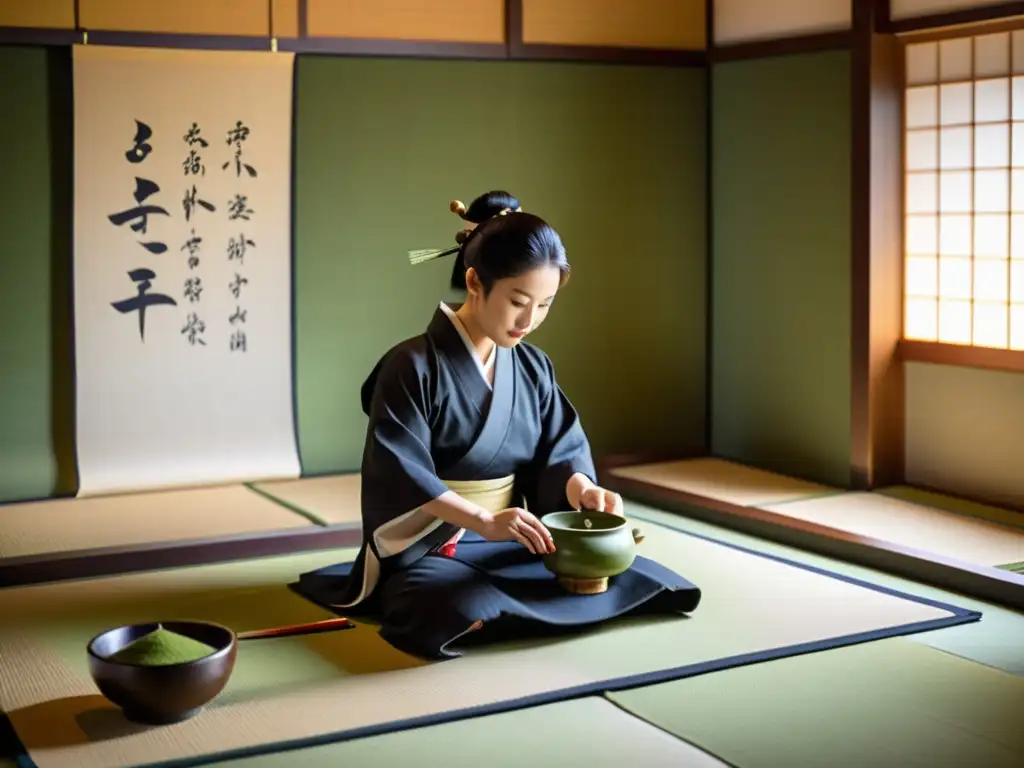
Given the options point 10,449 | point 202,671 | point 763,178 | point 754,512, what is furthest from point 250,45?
point 202,671

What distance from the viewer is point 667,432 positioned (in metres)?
6.45

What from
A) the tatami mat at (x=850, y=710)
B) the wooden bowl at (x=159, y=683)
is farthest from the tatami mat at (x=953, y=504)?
the wooden bowl at (x=159, y=683)

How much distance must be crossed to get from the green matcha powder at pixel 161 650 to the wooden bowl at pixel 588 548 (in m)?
0.95

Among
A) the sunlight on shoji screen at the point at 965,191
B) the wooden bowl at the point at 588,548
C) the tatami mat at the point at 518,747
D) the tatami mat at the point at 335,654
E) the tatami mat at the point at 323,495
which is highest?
the sunlight on shoji screen at the point at 965,191

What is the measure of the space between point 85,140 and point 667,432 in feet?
9.01

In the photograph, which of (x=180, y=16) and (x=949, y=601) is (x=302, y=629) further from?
(x=180, y=16)

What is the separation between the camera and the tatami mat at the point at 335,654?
3051mm

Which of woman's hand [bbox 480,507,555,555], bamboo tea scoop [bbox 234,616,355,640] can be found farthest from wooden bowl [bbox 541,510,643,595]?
bamboo tea scoop [bbox 234,616,355,640]

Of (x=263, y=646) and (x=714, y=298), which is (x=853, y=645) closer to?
(x=263, y=646)

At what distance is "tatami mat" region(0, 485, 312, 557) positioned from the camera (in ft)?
15.5

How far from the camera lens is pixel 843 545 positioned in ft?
15.2

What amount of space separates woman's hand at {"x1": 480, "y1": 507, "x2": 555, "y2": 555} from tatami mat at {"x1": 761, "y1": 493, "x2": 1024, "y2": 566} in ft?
4.97

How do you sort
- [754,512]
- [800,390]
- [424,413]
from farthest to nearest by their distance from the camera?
[800,390], [754,512], [424,413]

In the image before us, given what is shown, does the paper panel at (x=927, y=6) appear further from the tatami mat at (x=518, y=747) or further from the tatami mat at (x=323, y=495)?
the tatami mat at (x=518, y=747)
